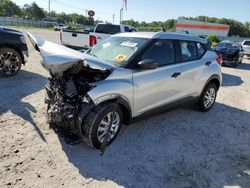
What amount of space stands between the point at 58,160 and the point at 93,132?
2.07ft

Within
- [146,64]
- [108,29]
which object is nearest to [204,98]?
[146,64]

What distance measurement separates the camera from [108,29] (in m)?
12.3

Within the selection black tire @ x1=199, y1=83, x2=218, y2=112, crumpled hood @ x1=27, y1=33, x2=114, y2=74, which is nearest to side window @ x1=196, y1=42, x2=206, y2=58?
black tire @ x1=199, y1=83, x2=218, y2=112

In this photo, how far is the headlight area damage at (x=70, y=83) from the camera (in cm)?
393

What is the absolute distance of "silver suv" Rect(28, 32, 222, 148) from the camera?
4000 mm

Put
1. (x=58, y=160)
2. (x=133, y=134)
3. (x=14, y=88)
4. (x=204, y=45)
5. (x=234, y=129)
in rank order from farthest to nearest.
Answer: (x=14, y=88) < (x=204, y=45) < (x=234, y=129) < (x=133, y=134) < (x=58, y=160)

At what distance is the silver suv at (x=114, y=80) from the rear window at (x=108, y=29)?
6.76 metres

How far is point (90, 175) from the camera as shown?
3.65m

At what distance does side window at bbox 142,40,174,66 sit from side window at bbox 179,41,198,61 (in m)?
0.36

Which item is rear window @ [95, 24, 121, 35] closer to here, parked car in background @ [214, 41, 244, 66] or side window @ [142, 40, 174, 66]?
parked car in background @ [214, 41, 244, 66]

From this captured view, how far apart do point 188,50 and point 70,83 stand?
9.42 feet

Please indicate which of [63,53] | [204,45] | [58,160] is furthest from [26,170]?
[204,45]

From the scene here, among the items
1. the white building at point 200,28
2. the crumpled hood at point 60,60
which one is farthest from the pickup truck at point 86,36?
the white building at point 200,28

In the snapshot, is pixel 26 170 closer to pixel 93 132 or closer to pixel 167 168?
pixel 93 132
